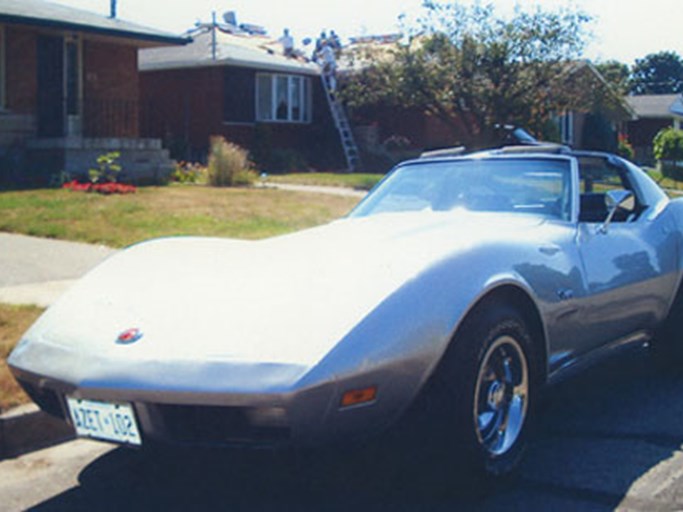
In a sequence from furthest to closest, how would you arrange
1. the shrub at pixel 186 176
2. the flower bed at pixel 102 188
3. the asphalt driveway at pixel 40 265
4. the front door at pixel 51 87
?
the front door at pixel 51 87, the shrub at pixel 186 176, the flower bed at pixel 102 188, the asphalt driveway at pixel 40 265

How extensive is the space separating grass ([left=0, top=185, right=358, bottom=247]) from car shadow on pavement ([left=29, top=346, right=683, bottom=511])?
6.52m

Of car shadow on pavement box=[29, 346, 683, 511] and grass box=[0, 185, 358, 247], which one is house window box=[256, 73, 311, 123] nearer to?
grass box=[0, 185, 358, 247]

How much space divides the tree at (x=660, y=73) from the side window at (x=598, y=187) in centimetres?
9936

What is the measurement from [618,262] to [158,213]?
8.62 meters

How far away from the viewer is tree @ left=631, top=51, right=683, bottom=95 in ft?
323

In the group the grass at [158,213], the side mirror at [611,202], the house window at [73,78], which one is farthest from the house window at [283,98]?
the side mirror at [611,202]

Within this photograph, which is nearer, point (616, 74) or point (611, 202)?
point (611, 202)

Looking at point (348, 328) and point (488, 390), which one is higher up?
point (348, 328)

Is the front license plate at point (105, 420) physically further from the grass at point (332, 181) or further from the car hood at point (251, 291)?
the grass at point (332, 181)

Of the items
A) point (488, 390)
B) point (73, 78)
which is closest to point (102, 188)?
point (73, 78)

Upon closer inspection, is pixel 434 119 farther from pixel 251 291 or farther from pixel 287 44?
pixel 251 291

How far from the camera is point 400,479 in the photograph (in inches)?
147

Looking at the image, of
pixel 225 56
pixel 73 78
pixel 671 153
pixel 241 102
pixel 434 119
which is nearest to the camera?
pixel 73 78

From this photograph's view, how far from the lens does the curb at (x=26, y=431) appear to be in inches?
167
